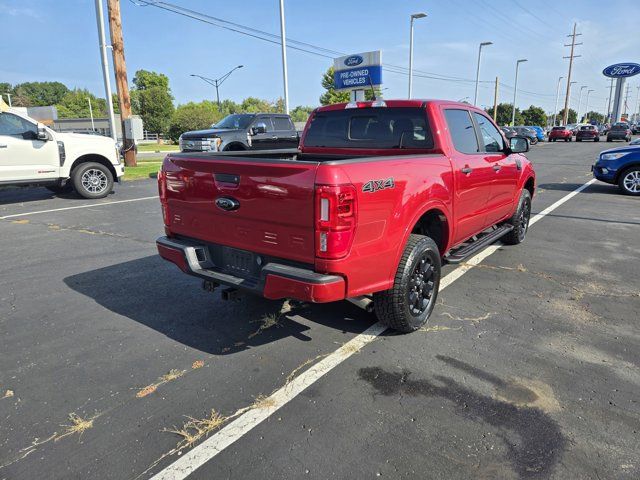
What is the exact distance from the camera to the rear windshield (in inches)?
171

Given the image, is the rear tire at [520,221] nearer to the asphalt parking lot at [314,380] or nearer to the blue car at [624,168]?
the asphalt parking lot at [314,380]

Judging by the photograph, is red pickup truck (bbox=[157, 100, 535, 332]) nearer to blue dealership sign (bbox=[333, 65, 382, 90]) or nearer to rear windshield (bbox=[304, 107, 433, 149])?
rear windshield (bbox=[304, 107, 433, 149])

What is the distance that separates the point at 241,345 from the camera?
11.9ft

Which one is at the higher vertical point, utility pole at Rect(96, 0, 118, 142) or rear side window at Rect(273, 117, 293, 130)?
utility pole at Rect(96, 0, 118, 142)

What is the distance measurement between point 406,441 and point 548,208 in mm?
8605

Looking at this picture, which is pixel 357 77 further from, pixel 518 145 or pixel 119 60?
pixel 518 145

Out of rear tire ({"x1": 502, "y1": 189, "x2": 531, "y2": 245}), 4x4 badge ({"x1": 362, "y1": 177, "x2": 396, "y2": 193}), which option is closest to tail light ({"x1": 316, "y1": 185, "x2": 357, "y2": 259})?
4x4 badge ({"x1": 362, "y1": 177, "x2": 396, "y2": 193})

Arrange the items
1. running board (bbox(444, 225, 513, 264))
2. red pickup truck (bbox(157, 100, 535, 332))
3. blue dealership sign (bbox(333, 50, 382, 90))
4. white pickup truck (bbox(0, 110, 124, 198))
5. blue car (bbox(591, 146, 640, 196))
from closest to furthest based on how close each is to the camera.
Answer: red pickup truck (bbox(157, 100, 535, 332)), running board (bbox(444, 225, 513, 264)), white pickup truck (bbox(0, 110, 124, 198)), blue car (bbox(591, 146, 640, 196)), blue dealership sign (bbox(333, 50, 382, 90))

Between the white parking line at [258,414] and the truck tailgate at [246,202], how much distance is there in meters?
0.84

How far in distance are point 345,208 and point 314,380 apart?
1204mm

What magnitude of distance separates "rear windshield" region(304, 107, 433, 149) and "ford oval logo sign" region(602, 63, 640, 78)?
78006 mm

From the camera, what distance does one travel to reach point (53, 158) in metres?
10.0

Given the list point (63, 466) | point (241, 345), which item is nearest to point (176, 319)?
point (241, 345)

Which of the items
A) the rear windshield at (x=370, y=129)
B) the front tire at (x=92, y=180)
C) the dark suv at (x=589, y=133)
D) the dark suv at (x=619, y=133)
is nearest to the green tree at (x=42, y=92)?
the dark suv at (x=589, y=133)
